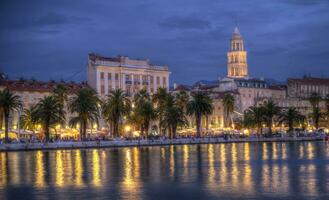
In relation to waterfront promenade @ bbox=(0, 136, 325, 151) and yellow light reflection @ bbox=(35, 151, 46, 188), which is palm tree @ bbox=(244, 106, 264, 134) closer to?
waterfront promenade @ bbox=(0, 136, 325, 151)

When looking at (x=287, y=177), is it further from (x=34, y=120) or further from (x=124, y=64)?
(x=124, y=64)

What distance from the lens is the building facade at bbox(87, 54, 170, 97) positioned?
A: 5812 inches

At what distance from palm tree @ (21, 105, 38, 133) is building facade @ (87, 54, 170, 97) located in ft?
67.6

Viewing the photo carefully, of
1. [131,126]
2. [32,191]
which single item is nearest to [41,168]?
[32,191]

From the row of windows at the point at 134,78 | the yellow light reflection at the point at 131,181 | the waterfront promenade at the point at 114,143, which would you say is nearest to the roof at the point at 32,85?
the row of windows at the point at 134,78

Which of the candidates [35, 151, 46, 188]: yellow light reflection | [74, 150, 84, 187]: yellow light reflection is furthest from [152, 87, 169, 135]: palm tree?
[35, 151, 46, 188]: yellow light reflection

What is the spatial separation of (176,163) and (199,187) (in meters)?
21.5

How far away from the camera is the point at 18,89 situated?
13288cm

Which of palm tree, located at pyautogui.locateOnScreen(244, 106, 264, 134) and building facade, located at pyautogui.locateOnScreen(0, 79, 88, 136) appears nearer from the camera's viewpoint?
building facade, located at pyautogui.locateOnScreen(0, 79, 88, 136)

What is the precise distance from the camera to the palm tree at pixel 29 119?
4418 inches

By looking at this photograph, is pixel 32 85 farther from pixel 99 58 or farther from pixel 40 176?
pixel 40 176

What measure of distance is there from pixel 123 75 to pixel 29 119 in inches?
1436

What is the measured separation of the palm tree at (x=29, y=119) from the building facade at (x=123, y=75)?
20.6m

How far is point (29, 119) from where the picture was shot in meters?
121
